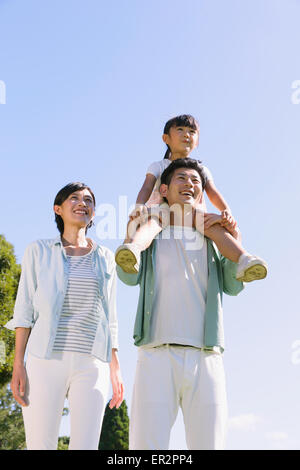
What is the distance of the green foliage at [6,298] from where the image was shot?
15664mm

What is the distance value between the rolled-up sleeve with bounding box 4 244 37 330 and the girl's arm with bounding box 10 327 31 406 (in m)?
0.06

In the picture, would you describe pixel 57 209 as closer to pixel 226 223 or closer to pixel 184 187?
pixel 184 187

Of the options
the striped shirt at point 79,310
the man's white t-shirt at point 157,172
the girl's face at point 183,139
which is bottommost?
the striped shirt at point 79,310

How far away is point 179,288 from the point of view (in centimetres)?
395

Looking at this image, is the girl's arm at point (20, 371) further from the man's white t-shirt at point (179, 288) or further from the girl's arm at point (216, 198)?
the girl's arm at point (216, 198)

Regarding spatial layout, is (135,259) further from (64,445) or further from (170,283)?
(64,445)

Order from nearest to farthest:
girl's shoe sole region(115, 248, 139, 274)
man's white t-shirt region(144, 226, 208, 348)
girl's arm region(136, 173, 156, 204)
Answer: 1. girl's shoe sole region(115, 248, 139, 274)
2. man's white t-shirt region(144, 226, 208, 348)
3. girl's arm region(136, 173, 156, 204)

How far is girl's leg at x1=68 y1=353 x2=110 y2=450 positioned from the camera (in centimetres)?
371

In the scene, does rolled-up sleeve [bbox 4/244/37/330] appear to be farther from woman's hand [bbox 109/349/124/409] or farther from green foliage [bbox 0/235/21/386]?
green foliage [bbox 0/235/21/386]

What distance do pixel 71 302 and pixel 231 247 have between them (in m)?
1.21

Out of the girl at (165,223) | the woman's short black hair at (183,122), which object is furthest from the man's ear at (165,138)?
the girl at (165,223)

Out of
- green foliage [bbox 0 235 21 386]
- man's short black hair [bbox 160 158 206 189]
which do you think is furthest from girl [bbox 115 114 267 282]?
green foliage [bbox 0 235 21 386]

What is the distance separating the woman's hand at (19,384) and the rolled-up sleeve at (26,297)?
0.31m

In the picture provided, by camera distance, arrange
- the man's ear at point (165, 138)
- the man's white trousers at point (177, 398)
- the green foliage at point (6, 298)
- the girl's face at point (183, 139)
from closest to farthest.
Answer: the man's white trousers at point (177, 398) → the girl's face at point (183, 139) → the man's ear at point (165, 138) → the green foliage at point (6, 298)
